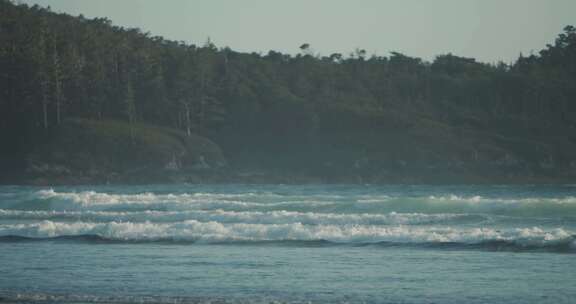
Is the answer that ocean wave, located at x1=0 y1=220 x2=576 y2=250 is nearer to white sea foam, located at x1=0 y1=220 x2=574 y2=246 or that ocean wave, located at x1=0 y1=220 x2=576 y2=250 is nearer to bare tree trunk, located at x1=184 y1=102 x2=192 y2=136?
white sea foam, located at x1=0 y1=220 x2=574 y2=246

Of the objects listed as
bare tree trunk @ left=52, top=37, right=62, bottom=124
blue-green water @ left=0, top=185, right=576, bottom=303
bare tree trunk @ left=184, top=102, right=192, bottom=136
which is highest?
bare tree trunk @ left=52, top=37, right=62, bottom=124

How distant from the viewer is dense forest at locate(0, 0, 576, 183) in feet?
279

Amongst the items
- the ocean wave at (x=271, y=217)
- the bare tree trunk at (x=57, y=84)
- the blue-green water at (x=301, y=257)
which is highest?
the bare tree trunk at (x=57, y=84)

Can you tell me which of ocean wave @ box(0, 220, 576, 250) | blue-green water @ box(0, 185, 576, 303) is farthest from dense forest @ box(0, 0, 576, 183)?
ocean wave @ box(0, 220, 576, 250)

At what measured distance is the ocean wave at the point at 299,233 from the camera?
85.3 feet

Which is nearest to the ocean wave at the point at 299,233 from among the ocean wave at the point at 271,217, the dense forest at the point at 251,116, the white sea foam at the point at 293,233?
the white sea foam at the point at 293,233

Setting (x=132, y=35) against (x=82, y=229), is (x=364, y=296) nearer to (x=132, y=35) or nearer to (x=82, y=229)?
(x=82, y=229)

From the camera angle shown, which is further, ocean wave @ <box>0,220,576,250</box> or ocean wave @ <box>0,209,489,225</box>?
ocean wave @ <box>0,209,489,225</box>

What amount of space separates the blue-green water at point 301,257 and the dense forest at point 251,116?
4538 cm

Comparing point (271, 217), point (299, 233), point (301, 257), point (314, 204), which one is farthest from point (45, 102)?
point (301, 257)

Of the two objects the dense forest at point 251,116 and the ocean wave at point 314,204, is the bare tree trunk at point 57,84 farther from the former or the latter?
the ocean wave at point 314,204

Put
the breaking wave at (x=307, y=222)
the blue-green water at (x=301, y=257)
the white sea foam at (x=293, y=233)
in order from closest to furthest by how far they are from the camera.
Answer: the blue-green water at (x=301, y=257) < the white sea foam at (x=293, y=233) < the breaking wave at (x=307, y=222)

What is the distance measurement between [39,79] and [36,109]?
11.3 ft

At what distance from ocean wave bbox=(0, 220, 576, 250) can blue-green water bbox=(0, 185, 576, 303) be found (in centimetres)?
4
